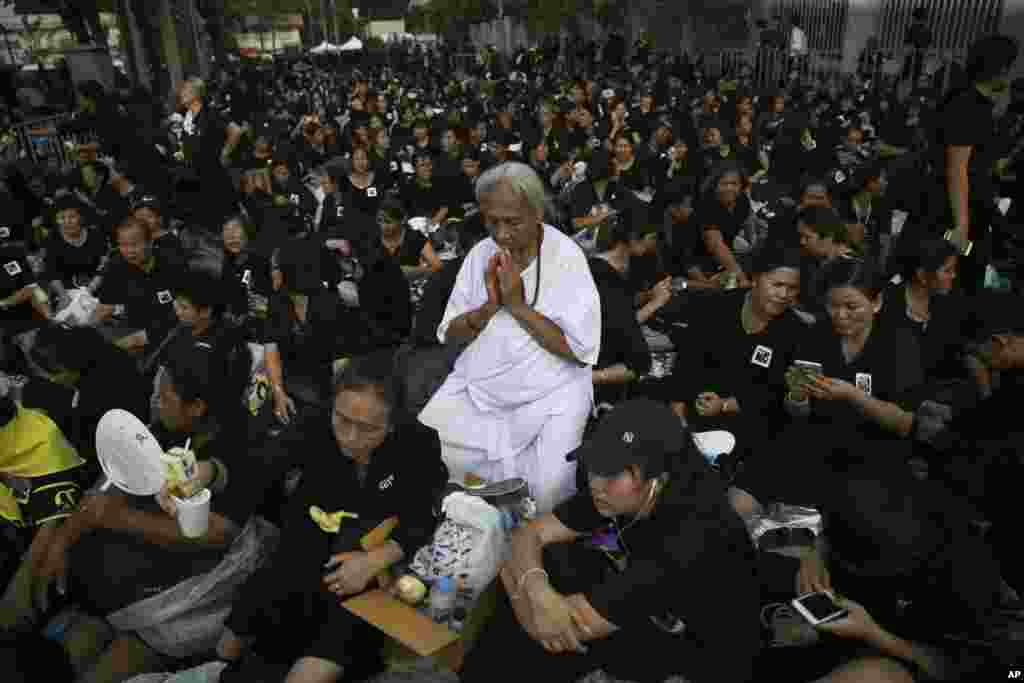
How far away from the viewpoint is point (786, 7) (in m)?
22.0

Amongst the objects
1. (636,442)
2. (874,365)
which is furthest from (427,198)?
(636,442)

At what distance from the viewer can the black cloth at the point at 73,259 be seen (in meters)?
6.84

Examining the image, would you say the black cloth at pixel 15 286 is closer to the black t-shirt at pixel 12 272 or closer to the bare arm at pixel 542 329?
the black t-shirt at pixel 12 272

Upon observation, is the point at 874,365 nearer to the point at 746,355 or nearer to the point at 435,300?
the point at 746,355

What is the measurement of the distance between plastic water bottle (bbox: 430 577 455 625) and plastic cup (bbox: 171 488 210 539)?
951 mm

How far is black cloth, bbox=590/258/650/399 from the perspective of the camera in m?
3.83

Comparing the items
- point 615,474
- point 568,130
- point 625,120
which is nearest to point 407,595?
point 615,474

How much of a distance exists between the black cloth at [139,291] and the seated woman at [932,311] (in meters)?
4.66

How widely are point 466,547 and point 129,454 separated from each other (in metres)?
1.36

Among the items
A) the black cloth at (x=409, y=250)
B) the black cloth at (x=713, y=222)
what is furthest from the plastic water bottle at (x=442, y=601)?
the black cloth at (x=713, y=222)

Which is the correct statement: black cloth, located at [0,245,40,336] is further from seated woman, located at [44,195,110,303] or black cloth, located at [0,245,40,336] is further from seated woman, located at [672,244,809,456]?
seated woman, located at [672,244,809,456]

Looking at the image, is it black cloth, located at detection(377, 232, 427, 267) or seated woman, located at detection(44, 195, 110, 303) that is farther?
seated woman, located at detection(44, 195, 110, 303)

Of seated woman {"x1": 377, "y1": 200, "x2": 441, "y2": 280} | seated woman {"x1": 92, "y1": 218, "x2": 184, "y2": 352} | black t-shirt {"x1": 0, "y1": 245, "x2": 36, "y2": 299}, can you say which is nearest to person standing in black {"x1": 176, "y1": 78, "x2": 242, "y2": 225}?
black t-shirt {"x1": 0, "y1": 245, "x2": 36, "y2": 299}

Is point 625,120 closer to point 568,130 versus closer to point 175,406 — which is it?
point 568,130
